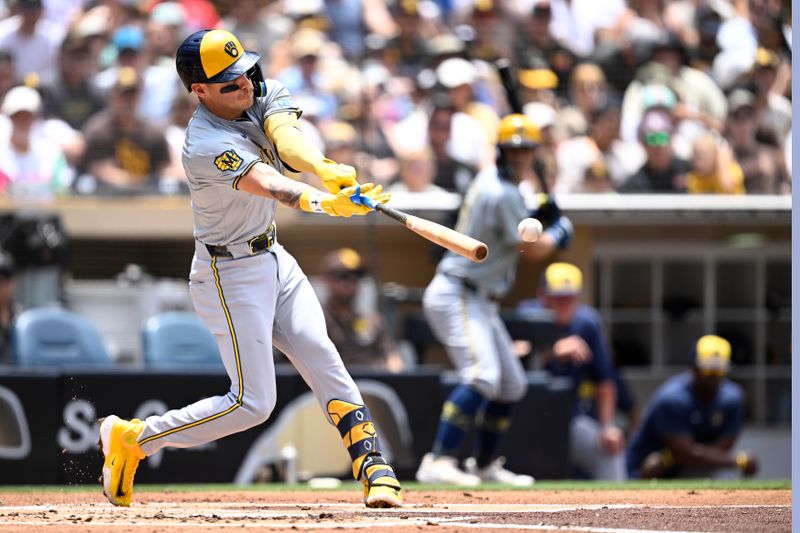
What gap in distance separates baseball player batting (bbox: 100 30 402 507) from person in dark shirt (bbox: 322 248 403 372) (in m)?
4.00

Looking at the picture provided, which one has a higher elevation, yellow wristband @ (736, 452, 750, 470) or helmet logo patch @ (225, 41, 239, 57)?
helmet logo patch @ (225, 41, 239, 57)

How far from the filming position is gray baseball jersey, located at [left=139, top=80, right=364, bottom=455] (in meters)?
5.46

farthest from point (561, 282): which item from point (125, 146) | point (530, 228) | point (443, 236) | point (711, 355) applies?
point (443, 236)

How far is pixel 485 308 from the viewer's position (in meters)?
8.26

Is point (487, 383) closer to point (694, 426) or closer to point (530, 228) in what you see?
point (530, 228)

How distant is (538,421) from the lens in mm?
9562

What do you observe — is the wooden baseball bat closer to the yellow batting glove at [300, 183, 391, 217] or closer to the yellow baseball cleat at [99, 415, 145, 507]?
the yellow batting glove at [300, 183, 391, 217]

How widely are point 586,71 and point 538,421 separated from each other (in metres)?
4.12

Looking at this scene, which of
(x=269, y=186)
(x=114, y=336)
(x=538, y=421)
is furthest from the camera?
(x=114, y=336)

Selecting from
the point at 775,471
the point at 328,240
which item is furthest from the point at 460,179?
the point at 775,471

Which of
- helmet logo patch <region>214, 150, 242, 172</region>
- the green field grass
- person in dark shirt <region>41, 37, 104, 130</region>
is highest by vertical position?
person in dark shirt <region>41, 37, 104, 130</region>

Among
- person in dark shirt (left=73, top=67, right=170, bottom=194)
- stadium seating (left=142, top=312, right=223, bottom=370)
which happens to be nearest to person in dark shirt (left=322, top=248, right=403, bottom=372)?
stadium seating (left=142, top=312, right=223, bottom=370)

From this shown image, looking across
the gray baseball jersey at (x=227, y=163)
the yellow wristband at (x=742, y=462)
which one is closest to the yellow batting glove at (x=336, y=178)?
the gray baseball jersey at (x=227, y=163)

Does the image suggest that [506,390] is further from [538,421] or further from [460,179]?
[460,179]
